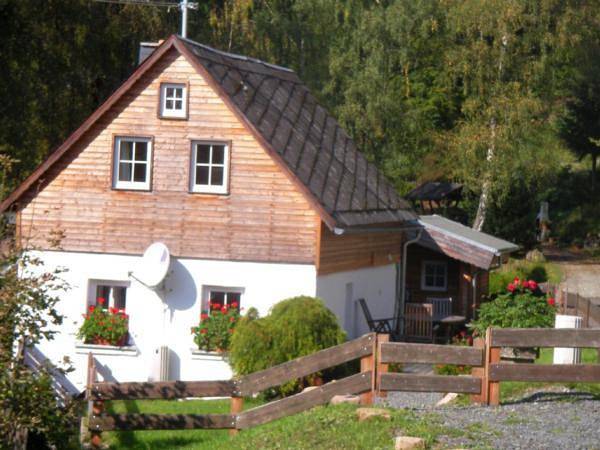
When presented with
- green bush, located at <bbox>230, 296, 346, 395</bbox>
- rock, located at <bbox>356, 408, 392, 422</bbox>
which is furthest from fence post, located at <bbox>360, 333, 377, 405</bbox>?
green bush, located at <bbox>230, 296, 346, 395</bbox>

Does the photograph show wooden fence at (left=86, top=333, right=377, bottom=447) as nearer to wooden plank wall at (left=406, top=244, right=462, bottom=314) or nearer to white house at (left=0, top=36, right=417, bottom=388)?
white house at (left=0, top=36, right=417, bottom=388)

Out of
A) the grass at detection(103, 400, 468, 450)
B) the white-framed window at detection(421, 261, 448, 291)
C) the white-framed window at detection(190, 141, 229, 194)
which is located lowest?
the grass at detection(103, 400, 468, 450)

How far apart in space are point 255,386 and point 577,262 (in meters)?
34.6

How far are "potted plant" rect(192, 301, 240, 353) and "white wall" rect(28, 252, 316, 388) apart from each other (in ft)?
0.97

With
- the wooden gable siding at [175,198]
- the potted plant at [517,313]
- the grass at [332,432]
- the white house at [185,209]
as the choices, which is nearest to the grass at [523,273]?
the white house at [185,209]

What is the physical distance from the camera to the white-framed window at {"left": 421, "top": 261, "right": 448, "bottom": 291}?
3139 cm

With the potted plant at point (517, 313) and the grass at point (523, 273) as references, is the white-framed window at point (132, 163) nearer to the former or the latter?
the potted plant at point (517, 313)

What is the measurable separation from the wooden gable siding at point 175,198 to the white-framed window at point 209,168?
141mm

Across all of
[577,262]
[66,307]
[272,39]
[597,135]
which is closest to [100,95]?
[272,39]

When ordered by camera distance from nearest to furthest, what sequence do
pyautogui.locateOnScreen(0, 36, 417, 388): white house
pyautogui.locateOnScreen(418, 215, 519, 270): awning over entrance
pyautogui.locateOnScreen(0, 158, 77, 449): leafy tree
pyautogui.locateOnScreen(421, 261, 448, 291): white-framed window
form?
pyautogui.locateOnScreen(0, 158, 77, 449): leafy tree
pyautogui.locateOnScreen(0, 36, 417, 388): white house
pyautogui.locateOnScreen(418, 215, 519, 270): awning over entrance
pyautogui.locateOnScreen(421, 261, 448, 291): white-framed window

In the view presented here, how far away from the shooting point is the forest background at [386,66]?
33.3 metres

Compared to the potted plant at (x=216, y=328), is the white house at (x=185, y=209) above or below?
above

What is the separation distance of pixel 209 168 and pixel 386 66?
843 inches

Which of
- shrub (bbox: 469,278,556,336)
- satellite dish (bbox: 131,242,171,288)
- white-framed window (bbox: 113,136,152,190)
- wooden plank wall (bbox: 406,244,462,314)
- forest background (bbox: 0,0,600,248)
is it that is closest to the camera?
shrub (bbox: 469,278,556,336)
